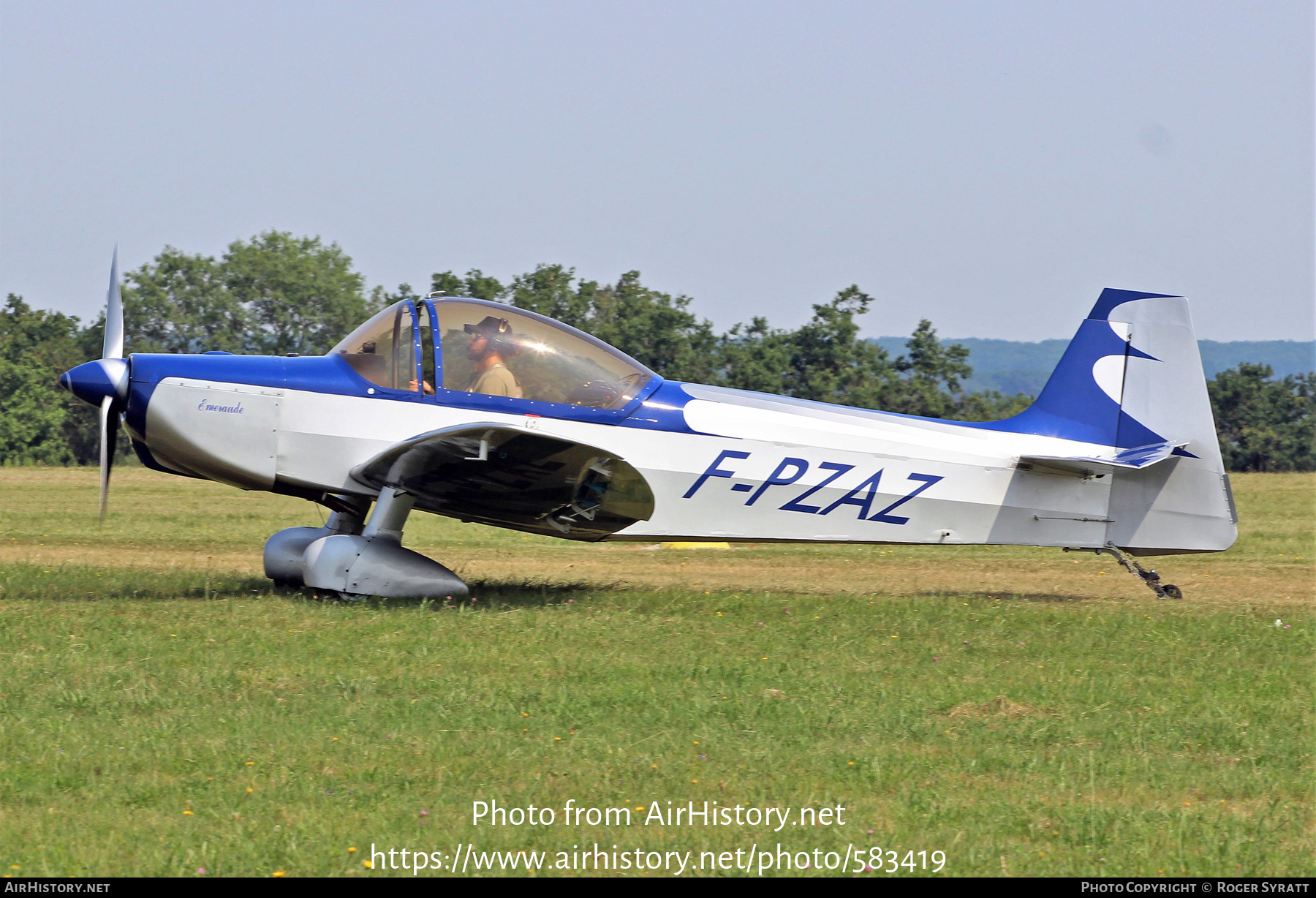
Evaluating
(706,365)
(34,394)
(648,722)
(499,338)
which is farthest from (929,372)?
(648,722)

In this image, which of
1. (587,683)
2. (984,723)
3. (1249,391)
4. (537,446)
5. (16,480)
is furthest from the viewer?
(1249,391)

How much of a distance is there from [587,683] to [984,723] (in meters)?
2.08

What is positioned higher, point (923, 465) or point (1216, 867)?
point (923, 465)

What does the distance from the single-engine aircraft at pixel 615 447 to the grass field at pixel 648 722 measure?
633 millimetres

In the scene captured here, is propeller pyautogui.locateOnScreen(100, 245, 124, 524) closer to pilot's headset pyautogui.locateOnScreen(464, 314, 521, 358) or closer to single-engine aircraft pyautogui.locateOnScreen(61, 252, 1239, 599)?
single-engine aircraft pyautogui.locateOnScreen(61, 252, 1239, 599)

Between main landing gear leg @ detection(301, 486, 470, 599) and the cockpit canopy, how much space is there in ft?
3.07

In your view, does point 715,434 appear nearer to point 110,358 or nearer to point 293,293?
point 110,358

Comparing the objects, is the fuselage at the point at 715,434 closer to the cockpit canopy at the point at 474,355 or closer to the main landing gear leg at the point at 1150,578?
the cockpit canopy at the point at 474,355

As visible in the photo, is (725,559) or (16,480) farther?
(16,480)

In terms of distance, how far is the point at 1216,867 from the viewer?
3758 millimetres

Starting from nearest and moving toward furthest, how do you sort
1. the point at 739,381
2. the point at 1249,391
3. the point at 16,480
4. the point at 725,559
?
the point at 725,559 < the point at 16,480 < the point at 739,381 < the point at 1249,391
